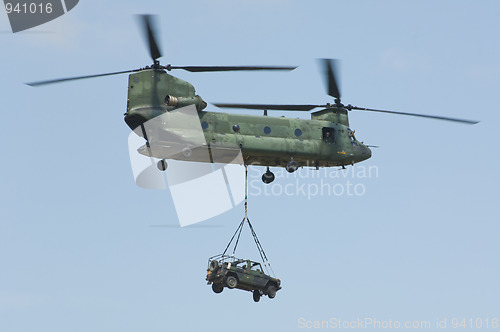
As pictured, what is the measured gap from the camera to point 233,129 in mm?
58031

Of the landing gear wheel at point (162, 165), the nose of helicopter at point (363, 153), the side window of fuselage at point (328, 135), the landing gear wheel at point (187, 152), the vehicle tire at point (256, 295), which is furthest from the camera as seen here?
the nose of helicopter at point (363, 153)

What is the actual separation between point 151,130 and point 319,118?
11.1 metres

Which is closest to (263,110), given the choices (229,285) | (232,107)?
(232,107)

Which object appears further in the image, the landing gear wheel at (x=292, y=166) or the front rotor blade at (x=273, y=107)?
the front rotor blade at (x=273, y=107)

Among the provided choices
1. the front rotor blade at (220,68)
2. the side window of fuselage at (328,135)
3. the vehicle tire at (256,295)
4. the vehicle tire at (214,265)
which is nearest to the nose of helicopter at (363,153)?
the side window of fuselage at (328,135)

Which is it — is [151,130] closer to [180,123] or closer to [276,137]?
[180,123]

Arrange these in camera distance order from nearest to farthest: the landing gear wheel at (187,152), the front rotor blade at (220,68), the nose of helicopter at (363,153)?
1. the front rotor blade at (220,68)
2. the landing gear wheel at (187,152)
3. the nose of helicopter at (363,153)

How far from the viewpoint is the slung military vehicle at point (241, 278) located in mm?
55969

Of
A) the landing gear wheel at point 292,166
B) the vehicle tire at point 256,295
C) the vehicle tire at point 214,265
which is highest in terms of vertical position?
the landing gear wheel at point 292,166

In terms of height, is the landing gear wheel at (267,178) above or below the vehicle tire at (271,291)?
above

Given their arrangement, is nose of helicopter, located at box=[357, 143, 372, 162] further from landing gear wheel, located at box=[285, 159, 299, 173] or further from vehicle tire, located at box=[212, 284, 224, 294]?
vehicle tire, located at box=[212, 284, 224, 294]

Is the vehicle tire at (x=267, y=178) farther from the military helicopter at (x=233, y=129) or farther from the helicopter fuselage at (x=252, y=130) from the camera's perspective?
the helicopter fuselage at (x=252, y=130)

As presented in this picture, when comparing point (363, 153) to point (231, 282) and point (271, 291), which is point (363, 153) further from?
point (231, 282)

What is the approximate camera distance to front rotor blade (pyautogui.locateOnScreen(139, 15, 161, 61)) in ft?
184
